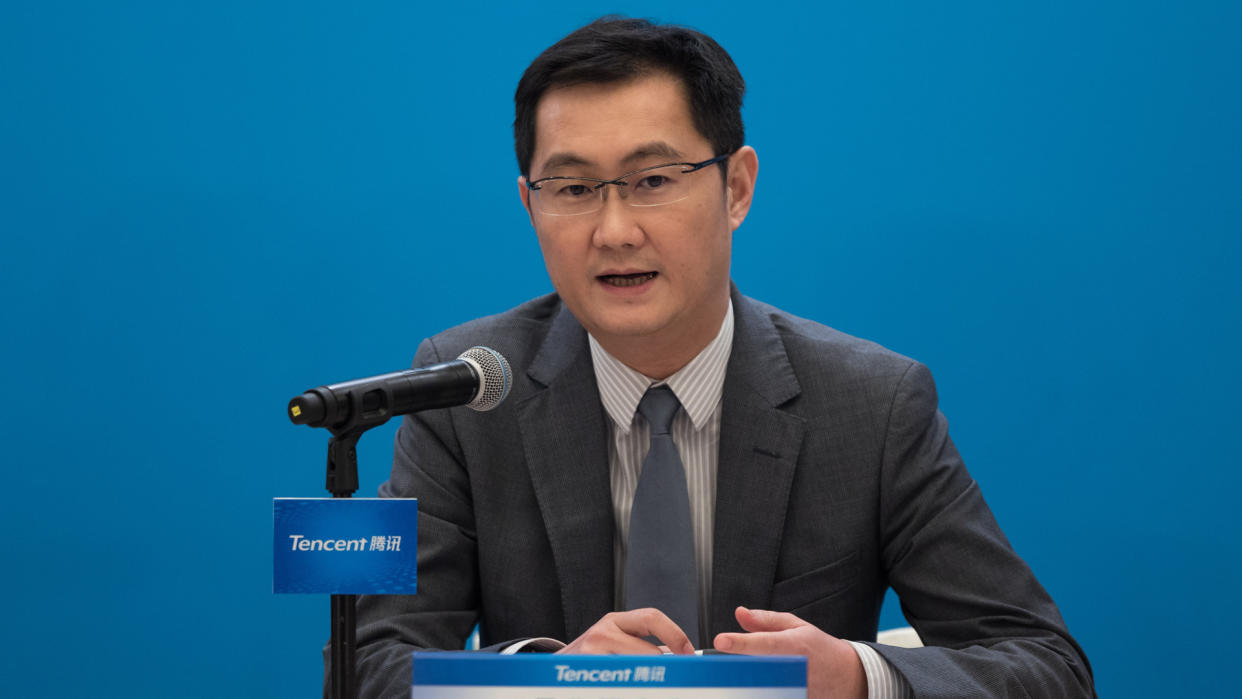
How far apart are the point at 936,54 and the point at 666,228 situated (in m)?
1.43

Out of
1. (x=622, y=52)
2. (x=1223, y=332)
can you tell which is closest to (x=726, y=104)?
(x=622, y=52)

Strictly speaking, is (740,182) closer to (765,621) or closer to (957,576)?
(957,576)

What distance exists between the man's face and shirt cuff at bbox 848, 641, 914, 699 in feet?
1.97

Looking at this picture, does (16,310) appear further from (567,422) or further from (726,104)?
(726,104)

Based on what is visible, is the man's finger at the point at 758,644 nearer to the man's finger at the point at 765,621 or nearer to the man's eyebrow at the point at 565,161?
the man's finger at the point at 765,621

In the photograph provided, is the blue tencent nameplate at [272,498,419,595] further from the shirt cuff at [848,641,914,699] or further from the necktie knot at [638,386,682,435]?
the necktie knot at [638,386,682,435]

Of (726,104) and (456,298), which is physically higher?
(726,104)

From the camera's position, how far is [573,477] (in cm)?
190

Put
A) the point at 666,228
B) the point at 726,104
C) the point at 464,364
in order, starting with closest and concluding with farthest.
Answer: the point at 464,364 < the point at 666,228 < the point at 726,104

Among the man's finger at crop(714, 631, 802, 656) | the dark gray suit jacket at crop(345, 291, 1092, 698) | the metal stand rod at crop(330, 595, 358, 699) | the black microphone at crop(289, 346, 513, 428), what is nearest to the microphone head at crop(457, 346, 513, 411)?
the black microphone at crop(289, 346, 513, 428)

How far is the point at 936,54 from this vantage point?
2.85 meters

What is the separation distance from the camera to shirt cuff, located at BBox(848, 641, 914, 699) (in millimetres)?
1440

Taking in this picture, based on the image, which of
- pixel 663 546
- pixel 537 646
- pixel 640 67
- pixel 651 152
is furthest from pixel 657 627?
pixel 640 67

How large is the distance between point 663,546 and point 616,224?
0.52 metres
